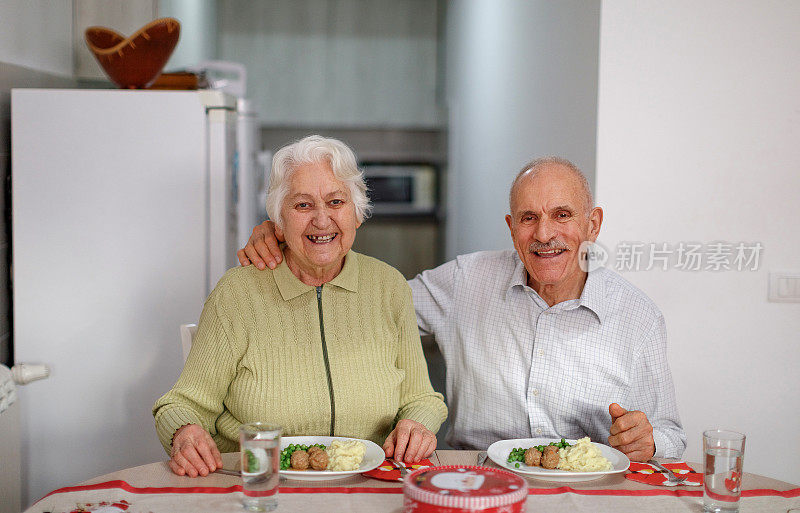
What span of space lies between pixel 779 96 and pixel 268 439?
1.74m

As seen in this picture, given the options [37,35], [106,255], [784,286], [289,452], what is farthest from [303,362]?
[37,35]

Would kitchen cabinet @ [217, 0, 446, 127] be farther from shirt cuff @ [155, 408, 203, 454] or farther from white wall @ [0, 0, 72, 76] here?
shirt cuff @ [155, 408, 203, 454]

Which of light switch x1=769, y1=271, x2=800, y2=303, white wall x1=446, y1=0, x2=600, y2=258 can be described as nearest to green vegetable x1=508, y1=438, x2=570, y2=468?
white wall x1=446, y1=0, x2=600, y2=258

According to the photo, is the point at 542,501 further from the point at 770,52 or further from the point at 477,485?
the point at 770,52

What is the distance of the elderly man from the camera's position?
170cm

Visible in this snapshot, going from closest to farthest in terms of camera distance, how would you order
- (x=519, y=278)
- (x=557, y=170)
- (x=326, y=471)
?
(x=326, y=471)
(x=557, y=170)
(x=519, y=278)

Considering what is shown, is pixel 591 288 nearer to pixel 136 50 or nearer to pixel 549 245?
pixel 549 245

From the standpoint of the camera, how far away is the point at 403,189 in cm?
568

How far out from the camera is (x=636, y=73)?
211cm

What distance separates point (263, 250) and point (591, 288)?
0.74 meters

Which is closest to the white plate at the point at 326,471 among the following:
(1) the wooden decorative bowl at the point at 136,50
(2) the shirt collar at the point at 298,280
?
(2) the shirt collar at the point at 298,280

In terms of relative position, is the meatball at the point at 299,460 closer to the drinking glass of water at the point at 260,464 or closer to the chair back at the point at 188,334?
the drinking glass of water at the point at 260,464

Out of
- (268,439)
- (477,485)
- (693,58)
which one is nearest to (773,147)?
(693,58)

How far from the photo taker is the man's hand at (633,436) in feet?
4.74
